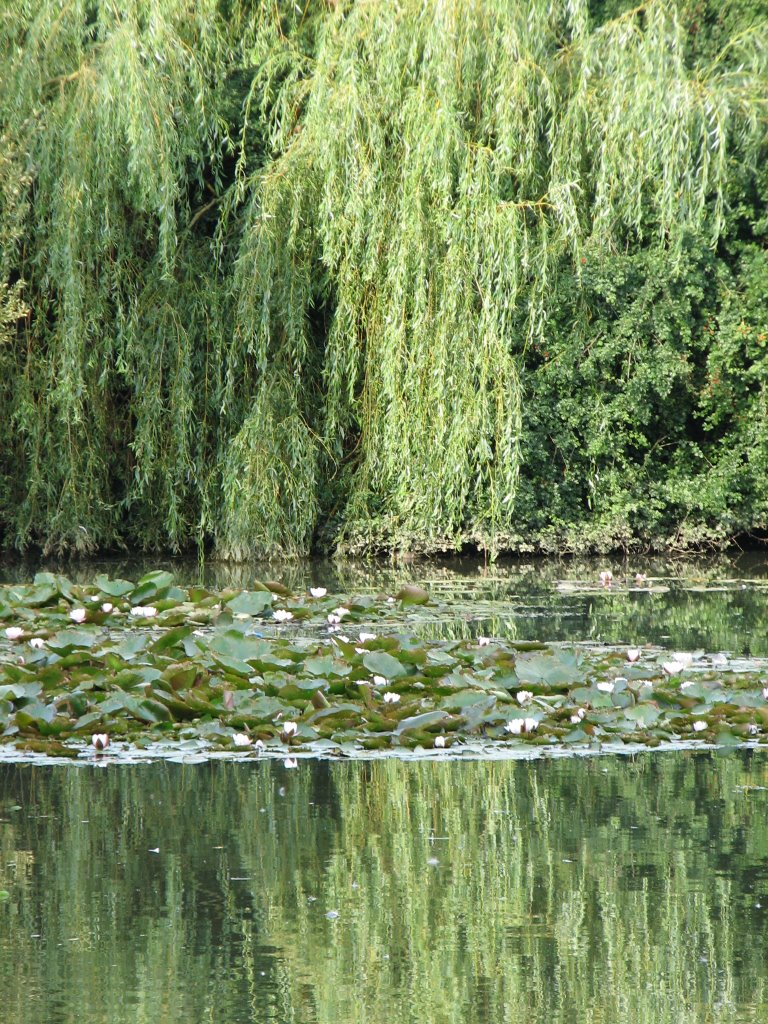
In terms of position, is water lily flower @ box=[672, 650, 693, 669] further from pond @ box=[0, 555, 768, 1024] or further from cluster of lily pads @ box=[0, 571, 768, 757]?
pond @ box=[0, 555, 768, 1024]

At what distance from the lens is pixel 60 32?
12.4m

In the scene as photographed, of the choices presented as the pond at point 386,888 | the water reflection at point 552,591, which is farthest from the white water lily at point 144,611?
the pond at point 386,888

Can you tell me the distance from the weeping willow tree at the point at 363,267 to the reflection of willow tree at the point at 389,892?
24.0ft

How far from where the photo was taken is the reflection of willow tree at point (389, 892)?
3199mm

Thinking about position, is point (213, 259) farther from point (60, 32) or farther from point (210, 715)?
point (210, 715)

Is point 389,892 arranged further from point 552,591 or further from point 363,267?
point 363,267

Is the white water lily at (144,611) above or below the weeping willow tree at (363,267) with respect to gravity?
below

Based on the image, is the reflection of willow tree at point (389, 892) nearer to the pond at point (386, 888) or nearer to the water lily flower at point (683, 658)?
the pond at point (386, 888)

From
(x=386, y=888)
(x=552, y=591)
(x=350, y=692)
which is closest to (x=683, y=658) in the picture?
(x=350, y=692)

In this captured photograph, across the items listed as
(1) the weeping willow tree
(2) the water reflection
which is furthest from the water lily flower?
(1) the weeping willow tree

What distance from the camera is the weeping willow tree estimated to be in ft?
39.3

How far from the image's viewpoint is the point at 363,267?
12.4m

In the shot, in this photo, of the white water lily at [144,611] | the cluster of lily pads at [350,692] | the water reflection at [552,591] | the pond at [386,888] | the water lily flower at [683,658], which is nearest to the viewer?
the pond at [386,888]

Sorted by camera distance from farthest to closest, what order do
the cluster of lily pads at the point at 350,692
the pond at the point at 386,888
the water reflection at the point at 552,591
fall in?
the water reflection at the point at 552,591
the cluster of lily pads at the point at 350,692
the pond at the point at 386,888
